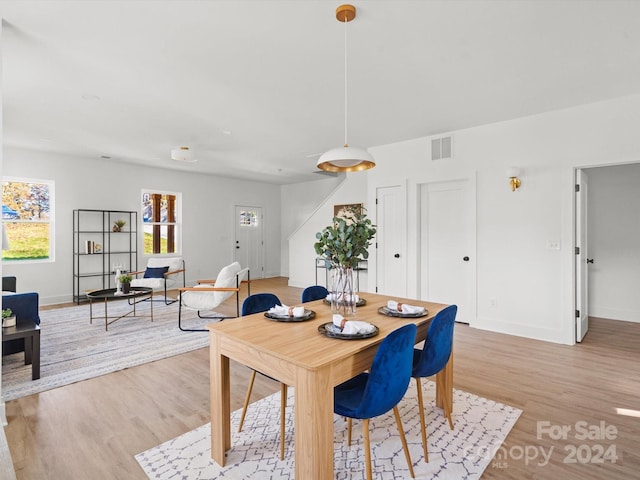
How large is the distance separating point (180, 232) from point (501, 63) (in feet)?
23.0

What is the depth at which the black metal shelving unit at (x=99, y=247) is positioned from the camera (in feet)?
21.1

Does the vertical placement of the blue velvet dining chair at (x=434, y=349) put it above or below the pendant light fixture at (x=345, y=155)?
below

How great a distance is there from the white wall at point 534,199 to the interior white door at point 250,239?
18.3 feet

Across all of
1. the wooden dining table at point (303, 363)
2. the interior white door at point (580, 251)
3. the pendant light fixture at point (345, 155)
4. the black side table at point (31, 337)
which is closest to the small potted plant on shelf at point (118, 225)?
the black side table at point (31, 337)

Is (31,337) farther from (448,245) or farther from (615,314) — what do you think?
(615,314)

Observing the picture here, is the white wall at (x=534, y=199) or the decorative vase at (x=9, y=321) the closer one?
the decorative vase at (x=9, y=321)

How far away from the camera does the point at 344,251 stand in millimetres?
2150

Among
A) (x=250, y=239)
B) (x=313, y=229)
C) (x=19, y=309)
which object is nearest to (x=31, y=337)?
(x=19, y=309)

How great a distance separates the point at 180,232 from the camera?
312 inches

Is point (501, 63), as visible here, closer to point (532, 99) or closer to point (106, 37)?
point (532, 99)

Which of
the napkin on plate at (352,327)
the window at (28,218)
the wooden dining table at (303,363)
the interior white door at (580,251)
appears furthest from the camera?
the window at (28,218)

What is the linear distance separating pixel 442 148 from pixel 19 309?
17.5 ft

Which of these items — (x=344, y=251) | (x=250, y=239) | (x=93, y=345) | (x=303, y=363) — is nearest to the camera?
(x=303, y=363)

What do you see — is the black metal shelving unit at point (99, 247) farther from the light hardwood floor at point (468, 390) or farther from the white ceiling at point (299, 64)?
the light hardwood floor at point (468, 390)
